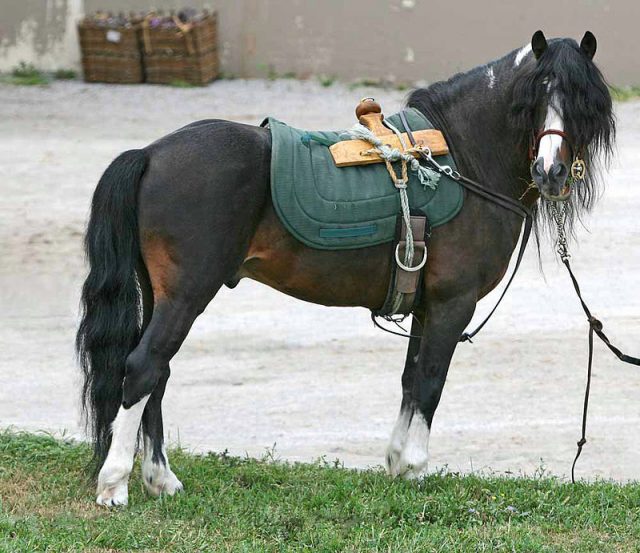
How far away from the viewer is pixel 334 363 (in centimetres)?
732

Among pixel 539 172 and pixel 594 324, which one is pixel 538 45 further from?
pixel 594 324

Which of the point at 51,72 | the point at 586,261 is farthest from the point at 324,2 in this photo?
the point at 586,261

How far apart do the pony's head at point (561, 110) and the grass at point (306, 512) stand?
1.34 meters

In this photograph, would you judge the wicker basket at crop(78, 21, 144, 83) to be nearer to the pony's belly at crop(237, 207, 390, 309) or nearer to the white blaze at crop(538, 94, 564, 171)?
the pony's belly at crop(237, 207, 390, 309)

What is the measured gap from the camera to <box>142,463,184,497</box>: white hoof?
4.66 meters

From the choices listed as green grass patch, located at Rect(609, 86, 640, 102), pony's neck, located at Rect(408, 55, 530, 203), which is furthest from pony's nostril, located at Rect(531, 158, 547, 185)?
green grass patch, located at Rect(609, 86, 640, 102)

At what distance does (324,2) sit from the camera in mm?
13805

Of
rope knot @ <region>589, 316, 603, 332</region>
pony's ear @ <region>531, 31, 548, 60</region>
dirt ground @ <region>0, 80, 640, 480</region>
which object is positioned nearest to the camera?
pony's ear @ <region>531, 31, 548, 60</region>

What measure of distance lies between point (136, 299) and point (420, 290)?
4.02 ft

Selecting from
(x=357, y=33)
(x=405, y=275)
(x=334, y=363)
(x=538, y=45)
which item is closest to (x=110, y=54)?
(x=357, y=33)

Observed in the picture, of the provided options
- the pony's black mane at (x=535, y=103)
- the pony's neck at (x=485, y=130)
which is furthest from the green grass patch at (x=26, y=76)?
the pony's neck at (x=485, y=130)

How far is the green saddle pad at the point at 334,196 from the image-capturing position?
452cm

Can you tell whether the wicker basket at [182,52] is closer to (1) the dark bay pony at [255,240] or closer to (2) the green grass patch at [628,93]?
(2) the green grass patch at [628,93]

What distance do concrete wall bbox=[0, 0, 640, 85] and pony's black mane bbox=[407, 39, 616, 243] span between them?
29.6 ft
